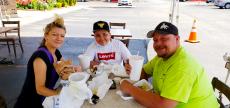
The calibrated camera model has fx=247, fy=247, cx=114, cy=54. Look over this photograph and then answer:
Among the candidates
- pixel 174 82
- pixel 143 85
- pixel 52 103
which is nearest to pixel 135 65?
pixel 143 85

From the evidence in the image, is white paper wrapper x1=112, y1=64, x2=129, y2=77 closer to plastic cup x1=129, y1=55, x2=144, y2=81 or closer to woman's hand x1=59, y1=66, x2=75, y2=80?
plastic cup x1=129, y1=55, x2=144, y2=81

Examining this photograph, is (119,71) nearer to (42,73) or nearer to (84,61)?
(84,61)

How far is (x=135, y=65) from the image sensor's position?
251 centimetres

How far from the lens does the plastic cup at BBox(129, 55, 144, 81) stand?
2.49 metres

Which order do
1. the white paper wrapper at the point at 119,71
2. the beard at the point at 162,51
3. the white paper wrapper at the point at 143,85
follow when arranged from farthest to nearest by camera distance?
the white paper wrapper at the point at 119,71 → the white paper wrapper at the point at 143,85 → the beard at the point at 162,51

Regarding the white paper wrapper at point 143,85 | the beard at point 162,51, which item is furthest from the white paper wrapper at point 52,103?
the beard at point 162,51

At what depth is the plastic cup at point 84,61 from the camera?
109 inches

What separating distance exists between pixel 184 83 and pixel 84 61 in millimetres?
1222

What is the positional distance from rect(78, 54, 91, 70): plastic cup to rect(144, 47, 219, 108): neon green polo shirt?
34.1 inches

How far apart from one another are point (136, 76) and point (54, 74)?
36.4 inches

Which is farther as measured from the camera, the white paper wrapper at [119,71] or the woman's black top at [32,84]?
the white paper wrapper at [119,71]

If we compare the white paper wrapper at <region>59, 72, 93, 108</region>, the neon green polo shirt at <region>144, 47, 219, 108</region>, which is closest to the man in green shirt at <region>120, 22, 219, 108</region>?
the neon green polo shirt at <region>144, 47, 219, 108</region>

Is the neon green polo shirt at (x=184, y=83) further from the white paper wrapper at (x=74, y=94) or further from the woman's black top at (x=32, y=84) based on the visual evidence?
the woman's black top at (x=32, y=84)

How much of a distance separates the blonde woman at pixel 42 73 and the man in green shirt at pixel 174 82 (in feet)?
2.73
